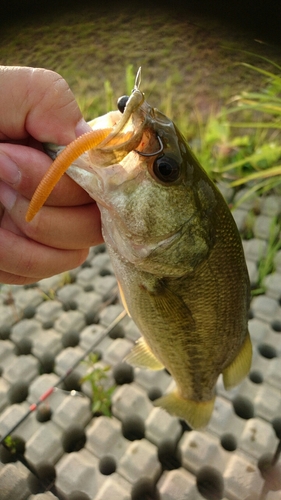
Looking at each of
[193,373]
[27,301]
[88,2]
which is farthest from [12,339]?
[88,2]

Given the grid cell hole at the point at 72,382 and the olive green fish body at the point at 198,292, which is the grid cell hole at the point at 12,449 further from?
the olive green fish body at the point at 198,292

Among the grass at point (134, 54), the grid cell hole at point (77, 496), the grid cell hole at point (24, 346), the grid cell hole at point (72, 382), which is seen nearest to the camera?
the grid cell hole at point (77, 496)

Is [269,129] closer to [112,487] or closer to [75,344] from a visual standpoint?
[75,344]

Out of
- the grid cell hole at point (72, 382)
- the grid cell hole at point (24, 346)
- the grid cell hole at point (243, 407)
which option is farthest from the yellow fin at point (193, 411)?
the grid cell hole at point (24, 346)

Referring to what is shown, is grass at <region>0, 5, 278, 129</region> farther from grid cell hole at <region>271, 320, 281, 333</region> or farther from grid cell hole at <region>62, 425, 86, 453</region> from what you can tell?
grid cell hole at <region>62, 425, 86, 453</region>

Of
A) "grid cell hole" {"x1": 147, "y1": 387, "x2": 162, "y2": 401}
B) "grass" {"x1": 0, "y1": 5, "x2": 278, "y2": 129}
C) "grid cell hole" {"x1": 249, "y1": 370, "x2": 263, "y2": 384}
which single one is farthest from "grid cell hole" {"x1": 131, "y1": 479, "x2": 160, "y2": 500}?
"grass" {"x1": 0, "y1": 5, "x2": 278, "y2": 129}

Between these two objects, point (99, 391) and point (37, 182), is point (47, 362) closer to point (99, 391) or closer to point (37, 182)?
point (99, 391)
